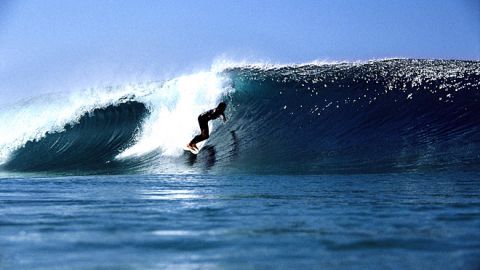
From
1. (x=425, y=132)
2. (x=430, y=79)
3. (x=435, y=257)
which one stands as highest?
(x=430, y=79)

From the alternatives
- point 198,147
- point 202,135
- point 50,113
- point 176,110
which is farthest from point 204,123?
point 50,113

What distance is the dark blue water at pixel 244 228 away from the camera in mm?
2775

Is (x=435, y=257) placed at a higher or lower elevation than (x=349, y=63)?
lower

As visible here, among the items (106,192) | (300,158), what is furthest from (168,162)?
(106,192)

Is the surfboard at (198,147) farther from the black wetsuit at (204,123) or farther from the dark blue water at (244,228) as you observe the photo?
the dark blue water at (244,228)

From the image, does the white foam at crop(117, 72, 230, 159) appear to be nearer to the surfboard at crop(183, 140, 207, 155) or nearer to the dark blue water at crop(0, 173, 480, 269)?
the surfboard at crop(183, 140, 207, 155)

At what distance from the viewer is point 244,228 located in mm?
3674

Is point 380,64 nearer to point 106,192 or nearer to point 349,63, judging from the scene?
point 349,63

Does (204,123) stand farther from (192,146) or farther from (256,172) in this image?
(256,172)

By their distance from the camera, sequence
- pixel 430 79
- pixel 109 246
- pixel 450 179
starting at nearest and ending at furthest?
pixel 109 246 < pixel 450 179 < pixel 430 79

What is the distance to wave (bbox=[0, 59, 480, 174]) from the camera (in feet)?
36.4

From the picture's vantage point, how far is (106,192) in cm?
641

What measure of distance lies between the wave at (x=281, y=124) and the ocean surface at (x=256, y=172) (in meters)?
0.06

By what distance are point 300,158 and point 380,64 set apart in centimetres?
816
